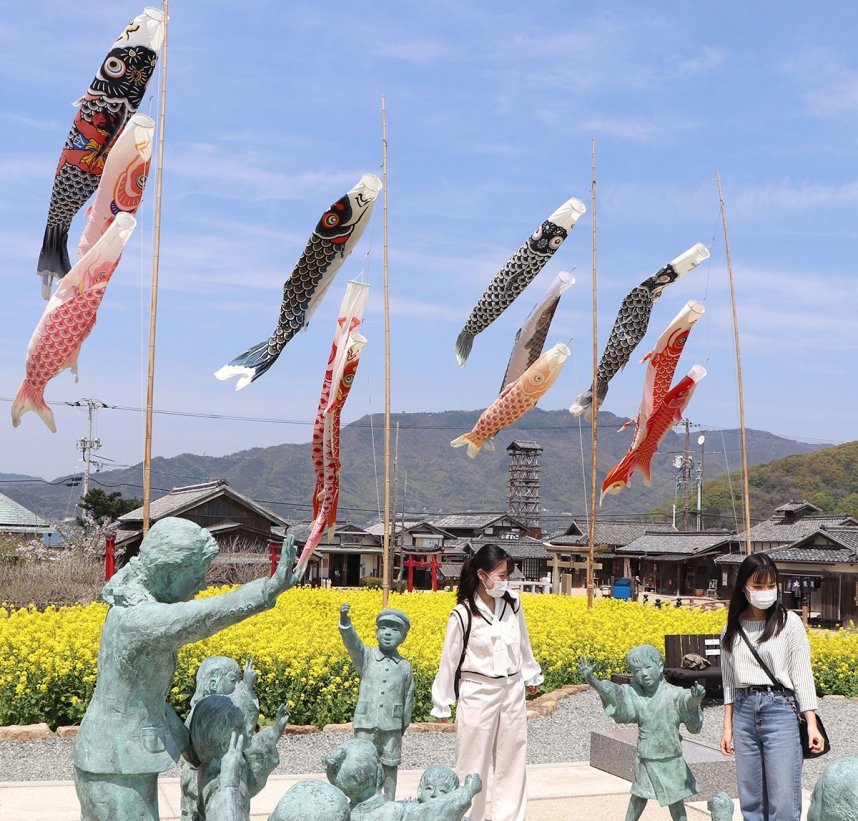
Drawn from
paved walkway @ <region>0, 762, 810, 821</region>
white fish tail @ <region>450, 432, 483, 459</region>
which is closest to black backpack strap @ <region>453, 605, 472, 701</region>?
paved walkway @ <region>0, 762, 810, 821</region>

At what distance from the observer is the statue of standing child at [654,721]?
16.5 feet

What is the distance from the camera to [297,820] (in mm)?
2527

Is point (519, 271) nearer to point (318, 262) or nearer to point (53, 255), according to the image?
point (318, 262)

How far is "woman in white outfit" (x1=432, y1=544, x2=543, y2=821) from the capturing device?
206 inches

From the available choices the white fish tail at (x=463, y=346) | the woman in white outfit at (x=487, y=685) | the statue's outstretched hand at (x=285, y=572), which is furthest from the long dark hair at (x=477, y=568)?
the white fish tail at (x=463, y=346)

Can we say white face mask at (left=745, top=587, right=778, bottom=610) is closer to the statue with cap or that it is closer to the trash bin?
the statue with cap

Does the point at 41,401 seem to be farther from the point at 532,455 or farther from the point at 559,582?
the point at 532,455

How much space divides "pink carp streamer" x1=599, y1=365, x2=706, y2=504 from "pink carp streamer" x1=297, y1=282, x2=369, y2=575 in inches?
185

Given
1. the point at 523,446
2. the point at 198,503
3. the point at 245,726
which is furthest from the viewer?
the point at 523,446

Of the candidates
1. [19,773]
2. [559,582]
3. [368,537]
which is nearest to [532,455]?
[368,537]

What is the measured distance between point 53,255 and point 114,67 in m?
2.00

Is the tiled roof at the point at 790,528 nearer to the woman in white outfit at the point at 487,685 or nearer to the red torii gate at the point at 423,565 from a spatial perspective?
the red torii gate at the point at 423,565

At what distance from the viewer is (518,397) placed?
43.0 feet

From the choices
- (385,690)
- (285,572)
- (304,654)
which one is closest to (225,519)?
(304,654)
